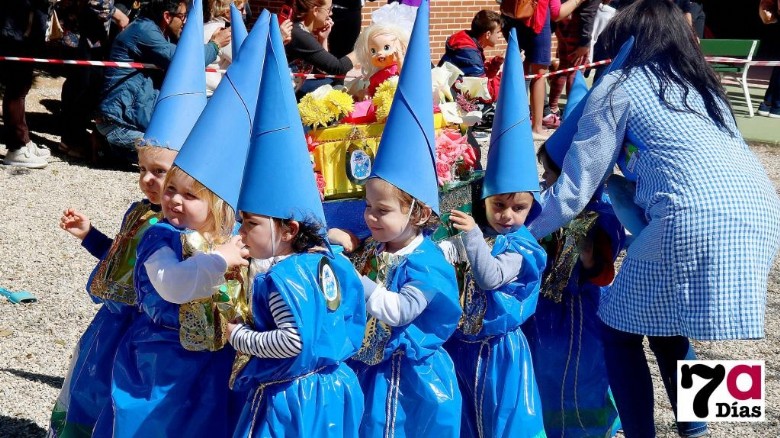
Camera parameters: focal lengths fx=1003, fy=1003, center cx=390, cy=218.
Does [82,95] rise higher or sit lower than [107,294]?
lower

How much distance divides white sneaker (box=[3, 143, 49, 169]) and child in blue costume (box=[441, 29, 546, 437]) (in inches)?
210

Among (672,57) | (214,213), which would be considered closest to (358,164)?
(214,213)

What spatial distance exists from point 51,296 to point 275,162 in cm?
311

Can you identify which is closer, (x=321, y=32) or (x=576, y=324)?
(x=576, y=324)

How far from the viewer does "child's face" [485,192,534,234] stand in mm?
3418

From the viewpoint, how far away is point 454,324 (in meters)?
3.22

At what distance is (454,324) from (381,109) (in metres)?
0.98

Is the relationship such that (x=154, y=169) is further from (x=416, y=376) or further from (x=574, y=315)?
(x=574, y=315)

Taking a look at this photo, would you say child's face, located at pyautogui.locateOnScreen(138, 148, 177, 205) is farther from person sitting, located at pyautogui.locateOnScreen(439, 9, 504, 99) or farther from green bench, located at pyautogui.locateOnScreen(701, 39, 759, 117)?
green bench, located at pyautogui.locateOnScreen(701, 39, 759, 117)

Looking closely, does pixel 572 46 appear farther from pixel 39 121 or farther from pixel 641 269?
pixel 641 269

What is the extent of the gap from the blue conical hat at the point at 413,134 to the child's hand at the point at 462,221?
9 centimetres

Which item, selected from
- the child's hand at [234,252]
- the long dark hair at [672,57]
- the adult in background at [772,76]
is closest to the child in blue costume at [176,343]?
the child's hand at [234,252]

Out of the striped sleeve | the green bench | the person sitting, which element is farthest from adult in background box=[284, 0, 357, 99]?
the green bench

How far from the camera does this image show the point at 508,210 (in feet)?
11.2
